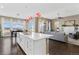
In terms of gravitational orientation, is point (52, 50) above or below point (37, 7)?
below

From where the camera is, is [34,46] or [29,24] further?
[29,24]

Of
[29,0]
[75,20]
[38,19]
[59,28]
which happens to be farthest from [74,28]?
[29,0]

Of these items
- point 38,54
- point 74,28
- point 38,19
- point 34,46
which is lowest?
point 38,54

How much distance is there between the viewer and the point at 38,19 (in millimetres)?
6109

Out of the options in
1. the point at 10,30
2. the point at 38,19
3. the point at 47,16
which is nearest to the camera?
the point at 38,19

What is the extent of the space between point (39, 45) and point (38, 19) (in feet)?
11.0

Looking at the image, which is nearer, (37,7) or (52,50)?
(52,50)

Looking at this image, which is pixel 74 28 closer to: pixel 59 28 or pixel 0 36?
pixel 59 28

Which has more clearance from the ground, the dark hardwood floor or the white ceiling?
the white ceiling

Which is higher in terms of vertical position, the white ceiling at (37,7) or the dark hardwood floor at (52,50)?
the white ceiling at (37,7)

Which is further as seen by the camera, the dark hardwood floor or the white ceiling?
the white ceiling

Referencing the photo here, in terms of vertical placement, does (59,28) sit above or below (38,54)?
above

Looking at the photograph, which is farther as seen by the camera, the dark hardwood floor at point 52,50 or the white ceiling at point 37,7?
the white ceiling at point 37,7

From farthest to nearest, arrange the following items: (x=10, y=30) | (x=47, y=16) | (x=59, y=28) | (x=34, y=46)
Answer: (x=10, y=30) < (x=59, y=28) < (x=47, y=16) < (x=34, y=46)
